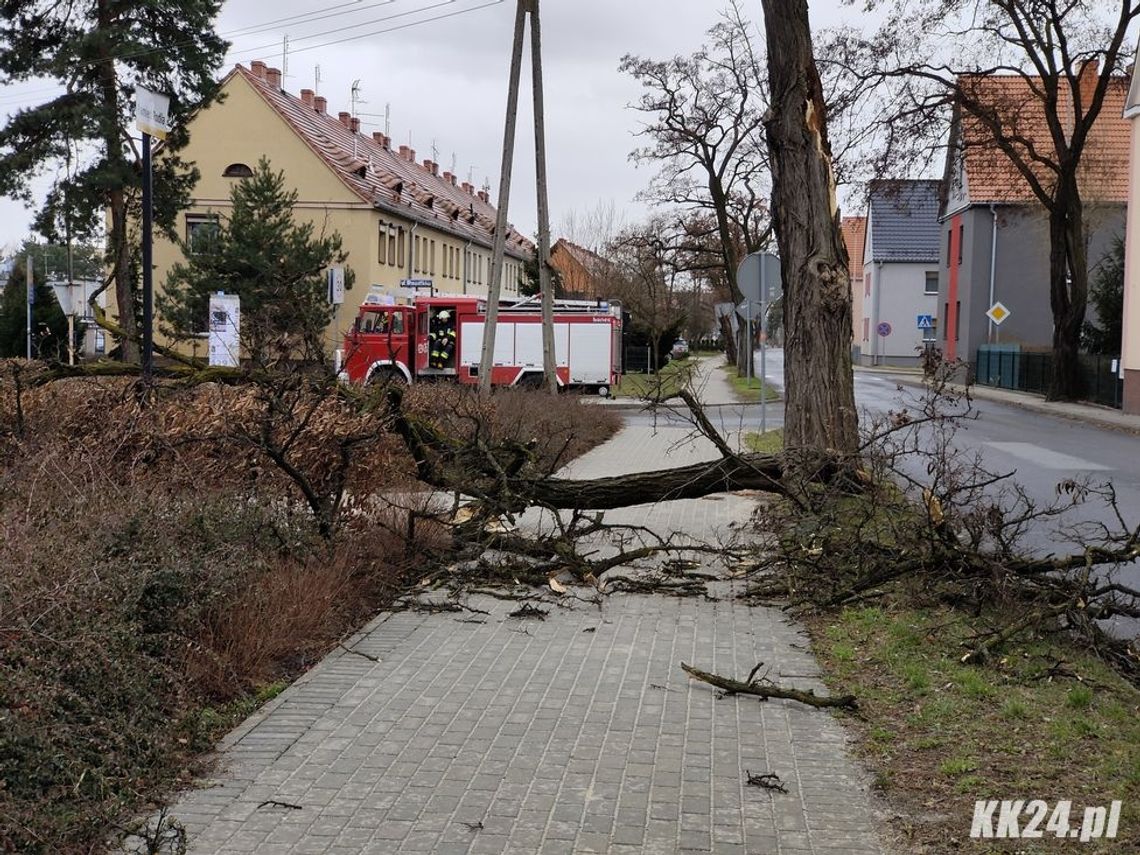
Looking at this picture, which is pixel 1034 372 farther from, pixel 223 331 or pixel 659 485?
pixel 659 485

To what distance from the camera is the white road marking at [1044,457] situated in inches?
734

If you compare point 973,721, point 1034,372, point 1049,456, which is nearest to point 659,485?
point 973,721

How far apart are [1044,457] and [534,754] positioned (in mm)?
16364

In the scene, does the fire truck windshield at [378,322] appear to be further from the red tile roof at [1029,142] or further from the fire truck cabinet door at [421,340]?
the red tile roof at [1029,142]

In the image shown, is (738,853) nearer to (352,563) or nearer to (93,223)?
(352,563)

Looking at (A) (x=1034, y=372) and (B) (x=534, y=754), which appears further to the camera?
(A) (x=1034, y=372)

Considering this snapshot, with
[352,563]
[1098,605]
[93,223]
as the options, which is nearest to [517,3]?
[93,223]

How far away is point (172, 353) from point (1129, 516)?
907cm

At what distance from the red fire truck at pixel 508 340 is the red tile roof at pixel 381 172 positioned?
11423mm

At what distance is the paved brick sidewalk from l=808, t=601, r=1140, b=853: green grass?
8.5 inches

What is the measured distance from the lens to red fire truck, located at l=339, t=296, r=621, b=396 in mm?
38125

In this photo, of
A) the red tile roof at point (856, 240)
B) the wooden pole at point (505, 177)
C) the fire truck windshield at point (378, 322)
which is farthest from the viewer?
the red tile roof at point (856, 240)

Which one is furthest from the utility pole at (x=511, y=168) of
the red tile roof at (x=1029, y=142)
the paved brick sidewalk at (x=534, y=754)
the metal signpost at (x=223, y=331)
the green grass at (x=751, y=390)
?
the paved brick sidewalk at (x=534, y=754)

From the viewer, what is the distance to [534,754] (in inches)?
218
